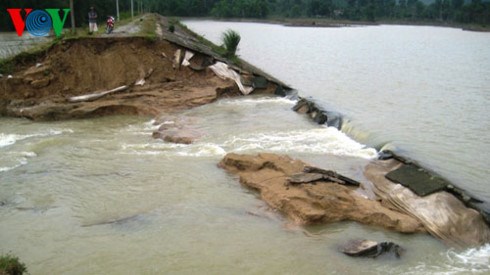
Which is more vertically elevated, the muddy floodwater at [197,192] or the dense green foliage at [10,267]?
the dense green foliage at [10,267]

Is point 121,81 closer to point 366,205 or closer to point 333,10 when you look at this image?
point 366,205

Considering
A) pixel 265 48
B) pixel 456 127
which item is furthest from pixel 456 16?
pixel 456 127

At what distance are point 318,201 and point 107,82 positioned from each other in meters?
13.8

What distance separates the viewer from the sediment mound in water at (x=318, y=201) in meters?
9.32

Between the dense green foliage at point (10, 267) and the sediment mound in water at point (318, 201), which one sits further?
the sediment mound in water at point (318, 201)

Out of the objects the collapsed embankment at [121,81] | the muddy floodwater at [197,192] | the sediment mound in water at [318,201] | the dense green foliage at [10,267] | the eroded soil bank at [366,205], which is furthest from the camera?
the collapsed embankment at [121,81]

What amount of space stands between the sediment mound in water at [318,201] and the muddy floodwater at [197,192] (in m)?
0.22

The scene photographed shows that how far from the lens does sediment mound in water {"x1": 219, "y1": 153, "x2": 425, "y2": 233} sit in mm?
9320

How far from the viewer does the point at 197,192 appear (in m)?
10.9

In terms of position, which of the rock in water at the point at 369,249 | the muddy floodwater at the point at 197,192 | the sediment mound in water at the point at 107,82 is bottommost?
the muddy floodwater at the point at 197,192

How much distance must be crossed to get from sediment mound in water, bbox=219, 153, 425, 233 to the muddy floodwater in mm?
217
